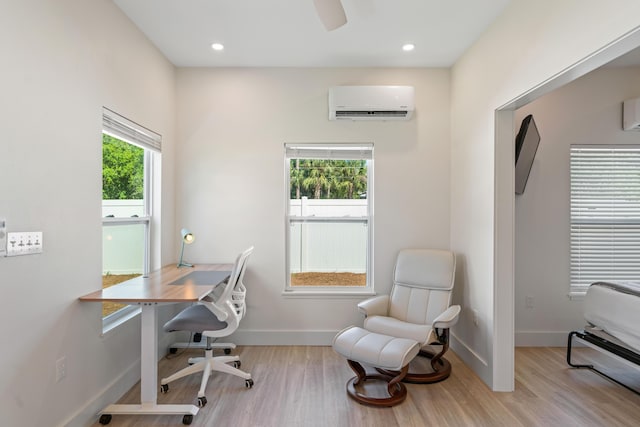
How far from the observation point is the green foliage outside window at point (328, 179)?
3611mm

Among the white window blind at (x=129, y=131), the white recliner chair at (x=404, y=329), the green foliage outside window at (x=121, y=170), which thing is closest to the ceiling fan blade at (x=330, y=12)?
the white window blind at (x=129, y=131)

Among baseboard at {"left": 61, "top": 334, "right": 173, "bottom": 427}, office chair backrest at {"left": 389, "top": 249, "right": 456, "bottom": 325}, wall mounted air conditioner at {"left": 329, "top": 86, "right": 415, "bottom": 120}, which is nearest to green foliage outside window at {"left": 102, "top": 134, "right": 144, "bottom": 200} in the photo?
baseboard at {"left": 61, "top": 334, "right": 173, "bottom": 427}

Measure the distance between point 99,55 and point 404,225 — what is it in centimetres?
289

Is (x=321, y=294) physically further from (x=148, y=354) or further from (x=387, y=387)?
(x=148, y=354)

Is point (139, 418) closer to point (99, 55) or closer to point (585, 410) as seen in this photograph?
point (99, 55)

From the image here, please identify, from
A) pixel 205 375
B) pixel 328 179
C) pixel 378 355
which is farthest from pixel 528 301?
pixel 205 375

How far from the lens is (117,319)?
8.48 ft

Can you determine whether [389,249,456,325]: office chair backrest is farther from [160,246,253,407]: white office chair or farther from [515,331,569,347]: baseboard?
[160,246,253,407]: white office chair

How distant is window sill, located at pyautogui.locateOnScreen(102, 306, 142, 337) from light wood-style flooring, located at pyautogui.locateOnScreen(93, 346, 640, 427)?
533 millimetres

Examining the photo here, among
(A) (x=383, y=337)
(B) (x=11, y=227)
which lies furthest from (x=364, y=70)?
(B) (x=11, y=227)

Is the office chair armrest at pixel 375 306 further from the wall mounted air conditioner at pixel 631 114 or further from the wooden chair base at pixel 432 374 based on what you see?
the wall mounted air conditioner at pixel 631 114

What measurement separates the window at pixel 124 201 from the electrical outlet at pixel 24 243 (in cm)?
66

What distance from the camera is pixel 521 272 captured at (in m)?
3.44

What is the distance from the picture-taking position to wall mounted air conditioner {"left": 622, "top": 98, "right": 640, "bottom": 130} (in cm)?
331
